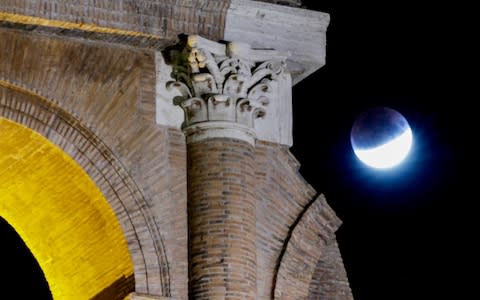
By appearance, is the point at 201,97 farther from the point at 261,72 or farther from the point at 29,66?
the point at 29,66

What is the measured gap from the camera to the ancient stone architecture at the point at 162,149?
12.8m

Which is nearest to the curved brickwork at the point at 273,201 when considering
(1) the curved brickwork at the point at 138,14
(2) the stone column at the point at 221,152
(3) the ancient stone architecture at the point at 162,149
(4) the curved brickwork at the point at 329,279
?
(3) the ancient stone architecture at the point at 162,149

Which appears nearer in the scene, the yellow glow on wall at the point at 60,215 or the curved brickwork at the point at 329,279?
the yellow glow on wall at the point at 60,215

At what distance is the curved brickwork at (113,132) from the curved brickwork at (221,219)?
116 mm

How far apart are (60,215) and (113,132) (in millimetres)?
1019

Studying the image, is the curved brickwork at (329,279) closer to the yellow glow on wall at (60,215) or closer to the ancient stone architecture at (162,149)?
the ancient stone architecture at (162,149)

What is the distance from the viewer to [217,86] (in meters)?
13.4

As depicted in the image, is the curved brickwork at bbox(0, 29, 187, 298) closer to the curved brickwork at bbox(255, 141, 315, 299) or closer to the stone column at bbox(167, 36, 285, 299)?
the stone column at bbox(167, 36, 285, 299)

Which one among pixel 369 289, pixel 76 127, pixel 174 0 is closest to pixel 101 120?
pixel 76 127

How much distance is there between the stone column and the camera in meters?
12.8

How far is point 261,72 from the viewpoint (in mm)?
13633

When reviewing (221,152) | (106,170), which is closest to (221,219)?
(221,152)

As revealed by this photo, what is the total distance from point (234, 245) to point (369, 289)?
6.00m

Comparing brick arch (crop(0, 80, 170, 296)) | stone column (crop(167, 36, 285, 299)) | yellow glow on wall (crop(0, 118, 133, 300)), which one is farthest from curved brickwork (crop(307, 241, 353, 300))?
yellow glow on wall (crop(0, 118, 133, 300))
